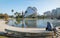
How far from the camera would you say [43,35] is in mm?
6949

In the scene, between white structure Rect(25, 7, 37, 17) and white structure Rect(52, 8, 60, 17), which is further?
white structure Rect(52, 8, 60, 17)

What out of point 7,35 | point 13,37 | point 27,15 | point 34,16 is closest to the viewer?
point 13,37

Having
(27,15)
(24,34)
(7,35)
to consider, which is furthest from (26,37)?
(27,15)

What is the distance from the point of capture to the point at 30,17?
185ft

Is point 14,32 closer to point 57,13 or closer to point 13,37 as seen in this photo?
point 13,37

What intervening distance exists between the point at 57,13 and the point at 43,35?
5501cm

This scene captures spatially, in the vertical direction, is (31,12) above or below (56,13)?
above

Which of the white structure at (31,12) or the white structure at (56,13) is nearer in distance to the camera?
the white structure at (31,12)

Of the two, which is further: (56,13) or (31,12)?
(56,13)

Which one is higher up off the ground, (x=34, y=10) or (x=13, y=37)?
(x=34, y=10)

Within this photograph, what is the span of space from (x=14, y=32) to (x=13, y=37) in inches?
10.5

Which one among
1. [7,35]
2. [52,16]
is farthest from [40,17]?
[7,35]

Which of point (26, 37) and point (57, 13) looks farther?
point (57, 13)

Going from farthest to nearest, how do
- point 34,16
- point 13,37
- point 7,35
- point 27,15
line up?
point 34,16 < point 27,15 < point 7,35 < point 13,37
